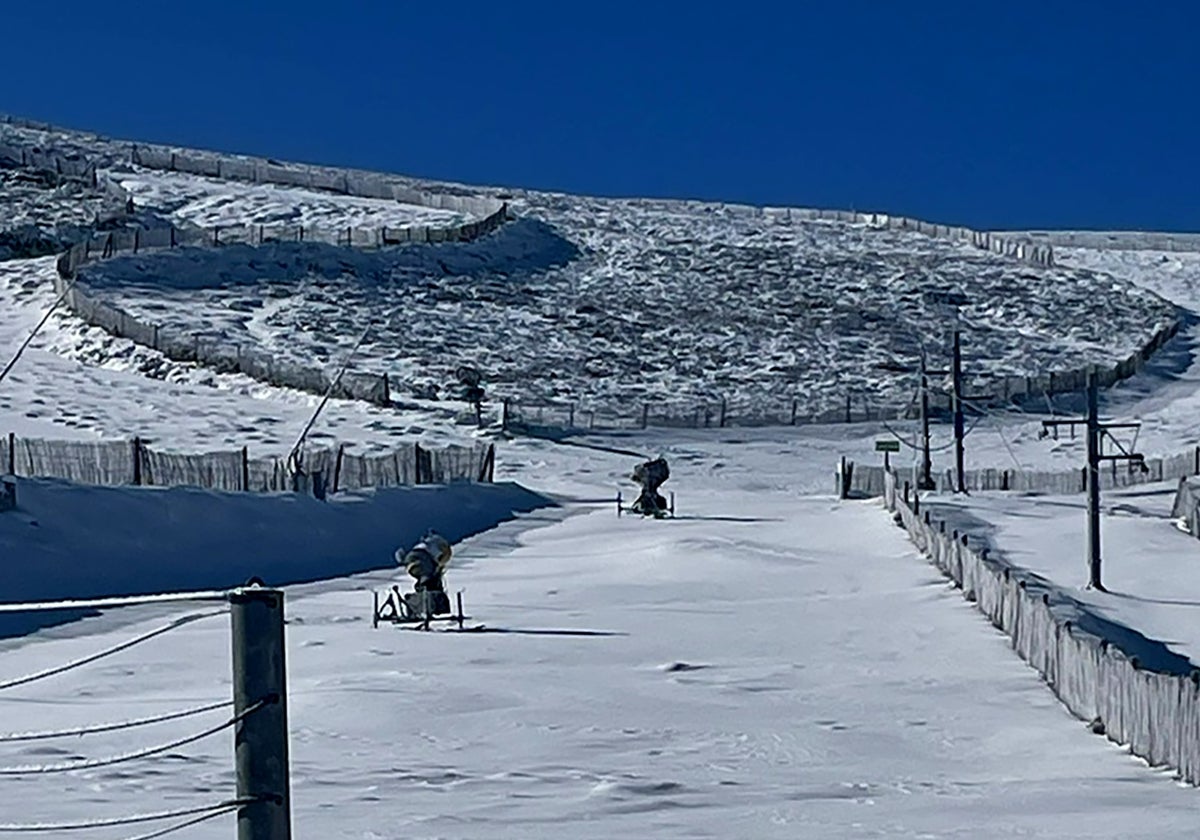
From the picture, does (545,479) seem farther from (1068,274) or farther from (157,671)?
(1068,274)

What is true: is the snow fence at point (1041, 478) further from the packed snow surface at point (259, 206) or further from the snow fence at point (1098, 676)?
the packed snow surface at point (259, 206)

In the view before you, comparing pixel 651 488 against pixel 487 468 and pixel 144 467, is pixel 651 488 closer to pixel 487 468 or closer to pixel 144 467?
pixel 487 468

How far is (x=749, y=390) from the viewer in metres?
66.4

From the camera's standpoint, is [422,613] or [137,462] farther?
[137,462]

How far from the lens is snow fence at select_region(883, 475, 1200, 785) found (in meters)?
11.4

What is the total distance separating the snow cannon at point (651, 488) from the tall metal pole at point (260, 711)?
3452 centimetres

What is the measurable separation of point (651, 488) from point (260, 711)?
35.1m

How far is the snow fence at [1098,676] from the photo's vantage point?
11422mm

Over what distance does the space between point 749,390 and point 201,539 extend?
38.2 metres

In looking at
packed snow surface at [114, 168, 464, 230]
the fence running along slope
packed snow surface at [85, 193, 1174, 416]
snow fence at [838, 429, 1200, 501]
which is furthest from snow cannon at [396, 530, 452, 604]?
packed snow surface at [114, 168, 464, 230]

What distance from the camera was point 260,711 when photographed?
4641 millimetres

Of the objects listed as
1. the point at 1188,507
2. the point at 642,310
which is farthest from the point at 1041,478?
the point at 642,310

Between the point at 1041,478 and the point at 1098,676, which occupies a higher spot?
the point at 1041,478

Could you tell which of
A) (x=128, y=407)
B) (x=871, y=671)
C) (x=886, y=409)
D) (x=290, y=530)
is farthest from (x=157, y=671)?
(x=886, y=409)
